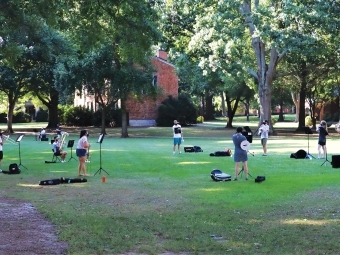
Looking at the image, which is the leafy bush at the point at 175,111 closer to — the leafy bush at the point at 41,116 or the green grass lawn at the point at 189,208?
the leafy bush at the point at 41,116

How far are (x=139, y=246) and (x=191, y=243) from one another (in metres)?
0.84

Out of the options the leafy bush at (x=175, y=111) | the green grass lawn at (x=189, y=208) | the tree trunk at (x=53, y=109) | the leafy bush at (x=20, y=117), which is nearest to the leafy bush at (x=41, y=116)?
the leafy bush at (x=20, y=117)

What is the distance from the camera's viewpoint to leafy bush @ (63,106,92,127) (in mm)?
67312

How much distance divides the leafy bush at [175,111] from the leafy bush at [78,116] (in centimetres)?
887

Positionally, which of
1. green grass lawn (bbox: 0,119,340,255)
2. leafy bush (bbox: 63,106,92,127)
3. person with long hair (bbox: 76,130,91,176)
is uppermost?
leafy bush (bbox: 63,106,92,127)

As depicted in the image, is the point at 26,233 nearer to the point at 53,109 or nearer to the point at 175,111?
the point at 53,109

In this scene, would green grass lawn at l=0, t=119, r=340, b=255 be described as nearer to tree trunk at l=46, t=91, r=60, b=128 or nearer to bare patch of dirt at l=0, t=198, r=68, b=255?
bare patch of dirt at l=0, t=198, r=68, b=255

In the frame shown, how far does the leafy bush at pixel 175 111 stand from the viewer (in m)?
64.2

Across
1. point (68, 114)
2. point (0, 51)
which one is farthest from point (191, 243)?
point (68, 114)

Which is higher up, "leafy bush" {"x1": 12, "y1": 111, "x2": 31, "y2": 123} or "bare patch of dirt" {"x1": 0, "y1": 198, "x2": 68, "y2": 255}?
"leafy bush" {"x1": 12, "y1": 111, "x2": 31, "y2": 123}

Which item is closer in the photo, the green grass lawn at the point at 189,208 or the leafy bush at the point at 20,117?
the green grass lawn at the point at 189,208

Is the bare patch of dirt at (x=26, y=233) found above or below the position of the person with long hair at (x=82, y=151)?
below

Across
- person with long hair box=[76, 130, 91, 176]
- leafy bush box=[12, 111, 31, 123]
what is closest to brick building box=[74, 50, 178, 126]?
leafy bush box=[12, 111, 31, 123]

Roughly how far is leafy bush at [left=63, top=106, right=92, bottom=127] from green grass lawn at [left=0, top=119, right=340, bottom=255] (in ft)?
150
